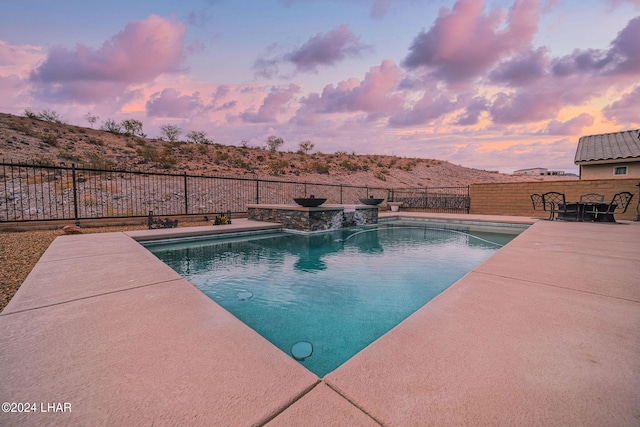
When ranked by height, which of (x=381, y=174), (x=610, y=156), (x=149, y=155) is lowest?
(x=610, y=156)

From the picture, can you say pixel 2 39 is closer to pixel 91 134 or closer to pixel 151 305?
pixel 151 305

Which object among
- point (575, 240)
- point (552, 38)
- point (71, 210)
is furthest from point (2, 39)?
point (552, 38)

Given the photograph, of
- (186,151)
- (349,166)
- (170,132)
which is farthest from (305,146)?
(170,132)

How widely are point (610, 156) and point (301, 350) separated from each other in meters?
17.6

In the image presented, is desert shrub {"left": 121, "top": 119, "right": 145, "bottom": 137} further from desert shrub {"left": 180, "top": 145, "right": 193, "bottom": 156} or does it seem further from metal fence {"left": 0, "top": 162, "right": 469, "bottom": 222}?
metal fence {"left": 0, "top": 162, "right": 469, "bottom": 222}

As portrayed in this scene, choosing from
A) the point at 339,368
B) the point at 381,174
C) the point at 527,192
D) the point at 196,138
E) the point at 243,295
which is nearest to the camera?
the point at 339,368

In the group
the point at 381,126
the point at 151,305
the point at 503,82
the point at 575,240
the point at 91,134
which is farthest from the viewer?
the point at 381,126

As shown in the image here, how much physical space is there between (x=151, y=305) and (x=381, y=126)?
2626cm

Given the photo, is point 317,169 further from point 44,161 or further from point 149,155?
point 44,161

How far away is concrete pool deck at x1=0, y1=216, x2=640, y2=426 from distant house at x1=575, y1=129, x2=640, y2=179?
14876mm

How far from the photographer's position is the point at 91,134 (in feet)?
79.2

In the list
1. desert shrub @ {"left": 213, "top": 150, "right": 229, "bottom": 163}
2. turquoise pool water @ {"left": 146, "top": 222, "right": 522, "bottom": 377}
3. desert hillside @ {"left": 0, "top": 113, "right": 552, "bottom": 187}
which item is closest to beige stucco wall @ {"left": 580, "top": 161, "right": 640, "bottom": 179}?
turquoise pool water @ {"left": 146, "top": 222, "right": 522, "bottom": 377}

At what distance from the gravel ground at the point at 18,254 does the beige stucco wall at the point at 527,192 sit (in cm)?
1485

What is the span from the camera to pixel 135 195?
14188 mm
